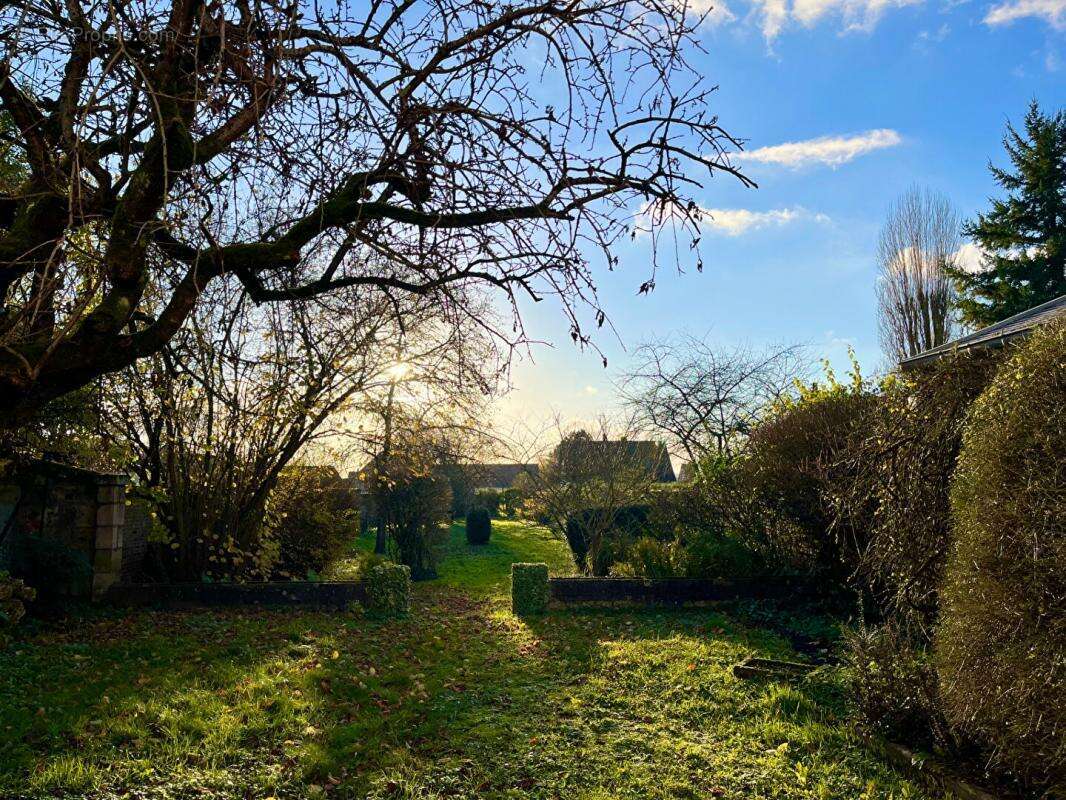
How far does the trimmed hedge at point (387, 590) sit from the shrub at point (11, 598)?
431cm

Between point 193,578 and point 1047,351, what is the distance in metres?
11.3

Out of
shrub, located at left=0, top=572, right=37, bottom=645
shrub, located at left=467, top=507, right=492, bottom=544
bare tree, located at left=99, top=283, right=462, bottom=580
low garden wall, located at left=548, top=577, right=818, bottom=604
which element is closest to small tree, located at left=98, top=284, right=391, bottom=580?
bare tree, located at left=99, top=283, right=462, bottom=580

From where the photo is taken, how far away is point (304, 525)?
1299cm

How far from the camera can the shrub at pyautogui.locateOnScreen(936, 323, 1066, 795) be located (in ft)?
12.9

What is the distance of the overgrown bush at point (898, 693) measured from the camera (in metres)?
5.00

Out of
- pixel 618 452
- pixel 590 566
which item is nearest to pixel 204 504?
pixel 590 566

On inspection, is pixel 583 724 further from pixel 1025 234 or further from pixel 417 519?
pixel 1025 234

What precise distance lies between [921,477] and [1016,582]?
2192 millimetres

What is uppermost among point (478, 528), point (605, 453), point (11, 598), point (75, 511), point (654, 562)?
point (605, 453)

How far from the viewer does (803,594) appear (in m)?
10.2

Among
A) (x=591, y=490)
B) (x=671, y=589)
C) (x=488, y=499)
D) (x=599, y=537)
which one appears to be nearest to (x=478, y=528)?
(x=488, y=499)

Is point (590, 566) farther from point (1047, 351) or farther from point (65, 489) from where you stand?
point (1047, 351)

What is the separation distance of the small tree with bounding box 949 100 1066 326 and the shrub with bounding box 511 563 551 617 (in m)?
17.7

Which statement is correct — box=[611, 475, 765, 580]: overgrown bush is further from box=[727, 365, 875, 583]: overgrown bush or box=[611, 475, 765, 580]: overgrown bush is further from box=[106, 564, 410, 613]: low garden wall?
box=[106, 564, 410, 613]: low garden wall
